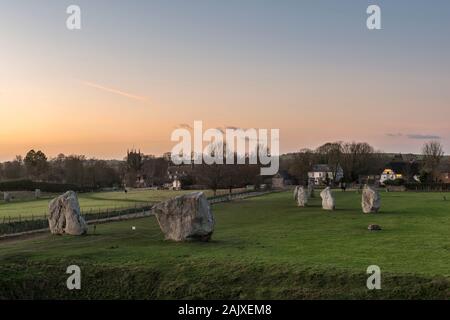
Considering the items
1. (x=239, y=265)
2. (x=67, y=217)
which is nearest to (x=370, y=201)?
(x=67, y=217)

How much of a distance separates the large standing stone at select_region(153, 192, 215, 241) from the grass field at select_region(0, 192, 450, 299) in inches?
35.6

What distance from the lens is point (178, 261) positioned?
68.7 feet

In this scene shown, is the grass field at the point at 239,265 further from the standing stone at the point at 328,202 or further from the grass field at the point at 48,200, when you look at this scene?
the grass field at the point at 48,200

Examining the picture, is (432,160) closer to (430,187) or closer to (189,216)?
(430,187)

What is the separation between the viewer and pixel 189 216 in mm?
26156

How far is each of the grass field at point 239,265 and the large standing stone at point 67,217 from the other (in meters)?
1.76

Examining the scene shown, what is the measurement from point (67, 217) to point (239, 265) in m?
15.5

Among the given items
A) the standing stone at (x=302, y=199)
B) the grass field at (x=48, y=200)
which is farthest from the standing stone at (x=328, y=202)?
the grass field at (x=48, y=200)

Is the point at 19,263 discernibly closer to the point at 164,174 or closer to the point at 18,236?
the point at 18,236

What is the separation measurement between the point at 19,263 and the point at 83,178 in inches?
4673

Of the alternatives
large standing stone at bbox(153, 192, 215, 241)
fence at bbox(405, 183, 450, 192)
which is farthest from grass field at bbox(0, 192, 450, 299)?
fence at bbox(405, 183, 450, 192)

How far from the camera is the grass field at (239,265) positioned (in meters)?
17.5

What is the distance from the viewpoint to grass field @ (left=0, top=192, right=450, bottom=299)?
17.5m

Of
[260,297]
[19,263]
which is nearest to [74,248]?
[19,263]
